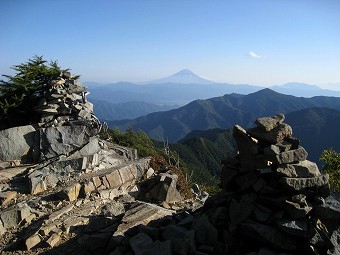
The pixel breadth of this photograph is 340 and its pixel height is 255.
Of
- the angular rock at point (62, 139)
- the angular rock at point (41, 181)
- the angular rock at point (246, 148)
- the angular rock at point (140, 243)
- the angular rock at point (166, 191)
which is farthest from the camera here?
the angular rock at point (62, 139)

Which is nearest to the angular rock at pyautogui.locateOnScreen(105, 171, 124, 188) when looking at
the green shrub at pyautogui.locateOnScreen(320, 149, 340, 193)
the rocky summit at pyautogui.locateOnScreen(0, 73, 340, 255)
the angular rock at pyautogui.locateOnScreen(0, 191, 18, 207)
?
the rocky summit at pyautogui.locateOnScreen(0, 73, 340, 255)

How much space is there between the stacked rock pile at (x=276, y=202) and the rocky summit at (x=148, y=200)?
33 mm

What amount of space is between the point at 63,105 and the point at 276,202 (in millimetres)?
18857

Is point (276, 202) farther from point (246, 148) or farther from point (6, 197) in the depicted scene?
point (6, 197)

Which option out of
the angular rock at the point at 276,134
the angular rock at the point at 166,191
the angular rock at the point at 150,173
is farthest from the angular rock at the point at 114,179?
the angular rock at the point at 276,134

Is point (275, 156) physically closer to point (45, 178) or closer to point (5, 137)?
point (45, 178)

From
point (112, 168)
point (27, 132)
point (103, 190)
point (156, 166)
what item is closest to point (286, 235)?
point (103, 190)

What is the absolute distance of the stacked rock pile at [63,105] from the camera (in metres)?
23.5

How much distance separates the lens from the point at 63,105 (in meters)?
24.0

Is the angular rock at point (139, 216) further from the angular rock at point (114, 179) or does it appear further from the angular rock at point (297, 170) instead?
the angular rock at point (297, 170)

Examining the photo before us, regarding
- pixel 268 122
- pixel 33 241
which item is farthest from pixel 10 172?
pixel 268 122

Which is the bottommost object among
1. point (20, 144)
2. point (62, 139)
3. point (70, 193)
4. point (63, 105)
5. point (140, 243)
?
point (70, 193)

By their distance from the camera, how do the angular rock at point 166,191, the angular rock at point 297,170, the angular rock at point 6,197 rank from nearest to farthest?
the angular rock at point 297,170 → the angular rock at point 6,197 → the angular rock at point 166,191

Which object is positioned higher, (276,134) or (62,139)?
(276,134)
